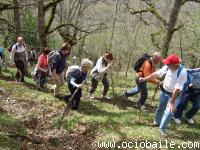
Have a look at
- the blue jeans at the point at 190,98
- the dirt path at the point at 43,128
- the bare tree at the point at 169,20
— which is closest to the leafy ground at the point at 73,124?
the dirt path at the point at 43,128

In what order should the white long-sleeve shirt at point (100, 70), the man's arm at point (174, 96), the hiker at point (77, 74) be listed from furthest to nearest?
the white long-sleeve shirt at point (100, 70) → the hiker at point (77, 74) → the man's arm at point (174, 96)

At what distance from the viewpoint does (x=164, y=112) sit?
11336mm

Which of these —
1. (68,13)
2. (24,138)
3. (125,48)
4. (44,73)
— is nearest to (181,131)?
Result: (24,138)

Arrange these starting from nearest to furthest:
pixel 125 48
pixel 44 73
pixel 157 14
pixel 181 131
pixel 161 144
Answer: pixel 161 144 → pixel 181 131 → pixel 44 73 → pixel 157 14 → pixel 125 48

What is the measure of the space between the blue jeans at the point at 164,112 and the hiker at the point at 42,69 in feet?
19.7

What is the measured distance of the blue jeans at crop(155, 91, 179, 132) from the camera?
11008 mm

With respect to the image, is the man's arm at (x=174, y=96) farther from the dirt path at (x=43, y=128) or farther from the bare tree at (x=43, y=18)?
the bare tree at (x=43, y=18)

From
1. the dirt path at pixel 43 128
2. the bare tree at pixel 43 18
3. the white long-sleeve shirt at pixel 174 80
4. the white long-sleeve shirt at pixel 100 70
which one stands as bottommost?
the dirt path at pixel 43 128

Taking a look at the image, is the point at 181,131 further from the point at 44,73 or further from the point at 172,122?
the point at 44,73

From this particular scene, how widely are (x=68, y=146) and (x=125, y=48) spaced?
3956 centimetres

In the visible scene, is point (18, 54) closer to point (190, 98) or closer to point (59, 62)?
point (59, 62)

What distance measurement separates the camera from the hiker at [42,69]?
54.3 feet

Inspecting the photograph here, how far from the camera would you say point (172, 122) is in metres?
13.1

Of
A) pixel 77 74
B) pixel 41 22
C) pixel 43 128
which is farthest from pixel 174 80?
pixel 41 22
